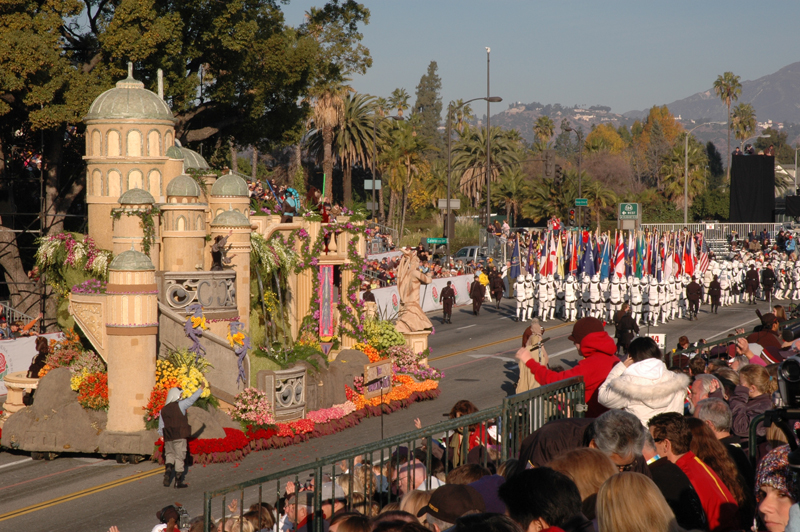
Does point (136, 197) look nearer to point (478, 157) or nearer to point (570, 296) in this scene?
point (570, 296)

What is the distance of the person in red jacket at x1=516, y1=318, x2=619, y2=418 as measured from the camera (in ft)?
27.7

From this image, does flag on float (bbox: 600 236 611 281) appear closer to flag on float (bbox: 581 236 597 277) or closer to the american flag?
flag on float (bbox: 581 236 597 277)

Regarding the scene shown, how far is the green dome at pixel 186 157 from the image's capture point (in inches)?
707

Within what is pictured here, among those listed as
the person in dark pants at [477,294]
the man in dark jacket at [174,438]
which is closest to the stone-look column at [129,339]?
the man in dark jacket at [174,438]

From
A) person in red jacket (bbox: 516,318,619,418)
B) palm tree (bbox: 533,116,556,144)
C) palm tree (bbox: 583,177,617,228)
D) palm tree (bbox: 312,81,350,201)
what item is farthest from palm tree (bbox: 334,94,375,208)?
person in red jacket (bbox: 516,318,619,418)

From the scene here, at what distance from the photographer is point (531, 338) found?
51.8 ft

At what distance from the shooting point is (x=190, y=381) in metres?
13.8

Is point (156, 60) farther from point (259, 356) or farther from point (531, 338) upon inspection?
point (531, 338)

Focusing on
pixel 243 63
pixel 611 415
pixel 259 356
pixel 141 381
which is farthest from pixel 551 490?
pixel 243 63

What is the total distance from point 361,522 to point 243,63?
97.8 feet

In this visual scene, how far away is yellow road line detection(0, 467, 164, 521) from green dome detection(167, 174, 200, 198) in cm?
554

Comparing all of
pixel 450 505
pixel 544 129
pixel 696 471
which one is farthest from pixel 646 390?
pixel 544 129

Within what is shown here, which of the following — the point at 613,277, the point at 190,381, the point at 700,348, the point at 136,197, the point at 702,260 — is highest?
the point at 136,197

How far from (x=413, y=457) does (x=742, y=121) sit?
105 m
